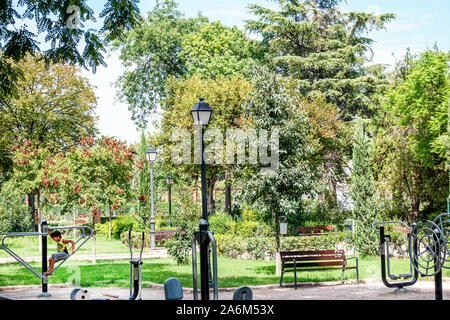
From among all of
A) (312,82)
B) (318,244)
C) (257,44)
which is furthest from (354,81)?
(318,244)

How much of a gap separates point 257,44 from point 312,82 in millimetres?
4732

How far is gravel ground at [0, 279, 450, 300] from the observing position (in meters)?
8.65

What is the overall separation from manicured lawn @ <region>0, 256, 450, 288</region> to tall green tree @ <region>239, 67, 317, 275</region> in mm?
1079

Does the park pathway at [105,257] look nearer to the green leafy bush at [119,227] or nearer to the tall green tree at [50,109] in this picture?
the green leafy bush at [119,227]

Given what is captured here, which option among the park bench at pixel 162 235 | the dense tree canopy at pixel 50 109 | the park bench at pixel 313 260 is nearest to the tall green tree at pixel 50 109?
the dense tree canopy at pixel 50 109

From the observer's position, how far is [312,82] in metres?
30.7

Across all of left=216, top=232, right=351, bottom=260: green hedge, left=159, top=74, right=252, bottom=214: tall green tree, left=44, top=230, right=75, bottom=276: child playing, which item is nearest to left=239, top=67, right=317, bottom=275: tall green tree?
left=216, top=232, right=351, bottom=260: green hedge

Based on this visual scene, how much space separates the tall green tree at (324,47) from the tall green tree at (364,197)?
32.8ft

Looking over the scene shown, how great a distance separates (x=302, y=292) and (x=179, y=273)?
3893 mm

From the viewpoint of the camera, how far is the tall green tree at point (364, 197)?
54.2 ft

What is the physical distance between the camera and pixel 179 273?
12359mm

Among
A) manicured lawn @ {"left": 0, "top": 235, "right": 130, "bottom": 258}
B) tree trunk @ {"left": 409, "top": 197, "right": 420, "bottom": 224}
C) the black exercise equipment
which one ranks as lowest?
manicured lawn @ {"left": 0, "top": 235, "right": 130, "bottom": 258}

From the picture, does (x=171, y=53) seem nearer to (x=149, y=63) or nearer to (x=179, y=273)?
(x=149, y=63)

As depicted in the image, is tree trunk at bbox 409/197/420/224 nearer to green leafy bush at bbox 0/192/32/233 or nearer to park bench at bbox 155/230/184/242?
park bench at bbox 155/230/184/242
